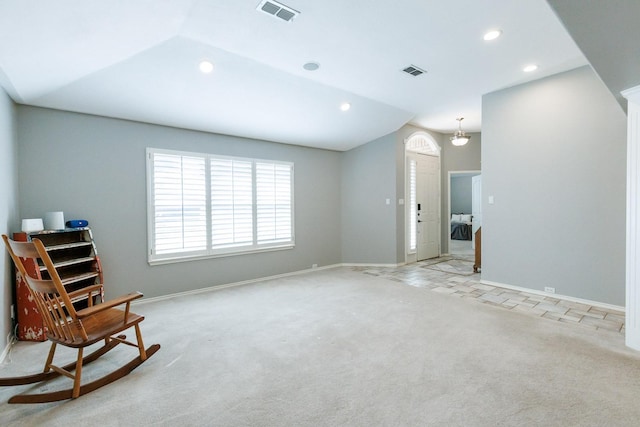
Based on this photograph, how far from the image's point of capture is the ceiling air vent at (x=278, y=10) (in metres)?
2.40

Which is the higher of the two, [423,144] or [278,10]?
[278,10]

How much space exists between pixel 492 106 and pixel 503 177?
1101 mm

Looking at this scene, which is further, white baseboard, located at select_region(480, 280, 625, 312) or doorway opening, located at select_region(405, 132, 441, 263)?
doorway opening, located at select_region(405, 132, 441, 263)

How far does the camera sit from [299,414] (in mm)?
1795

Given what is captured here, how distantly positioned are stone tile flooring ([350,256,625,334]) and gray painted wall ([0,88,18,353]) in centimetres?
468

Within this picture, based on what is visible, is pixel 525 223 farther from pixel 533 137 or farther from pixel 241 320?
pixel 241 320

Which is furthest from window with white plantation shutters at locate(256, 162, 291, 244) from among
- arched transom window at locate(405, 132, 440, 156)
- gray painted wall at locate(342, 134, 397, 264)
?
arched transom window at locate(405, 132, 440, 156)

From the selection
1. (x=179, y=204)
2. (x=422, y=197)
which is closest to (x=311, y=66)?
(x=179, y=204)

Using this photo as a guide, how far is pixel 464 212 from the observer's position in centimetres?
1131

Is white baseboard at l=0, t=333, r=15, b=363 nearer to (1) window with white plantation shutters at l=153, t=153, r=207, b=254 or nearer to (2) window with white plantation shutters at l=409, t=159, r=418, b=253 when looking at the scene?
(1) window with white plantation shutters at l=153, t=153, r=207, b=254

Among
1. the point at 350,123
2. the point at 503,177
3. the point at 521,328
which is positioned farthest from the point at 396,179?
the point at 521,328

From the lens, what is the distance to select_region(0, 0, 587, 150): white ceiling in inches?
92.5

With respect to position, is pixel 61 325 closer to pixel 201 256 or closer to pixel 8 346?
pixel 8 346

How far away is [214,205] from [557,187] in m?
4.81
